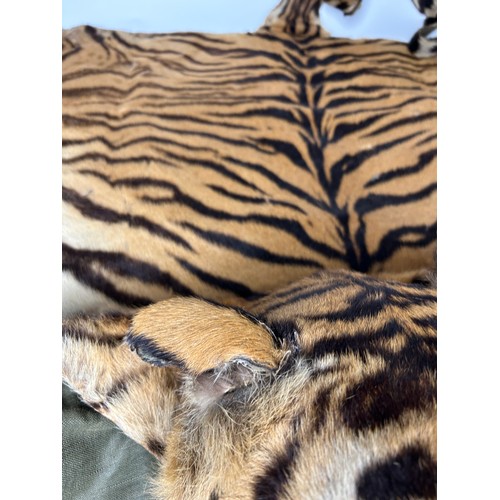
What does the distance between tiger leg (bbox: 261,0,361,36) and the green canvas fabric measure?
22.6 inches

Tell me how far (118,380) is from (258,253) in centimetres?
24

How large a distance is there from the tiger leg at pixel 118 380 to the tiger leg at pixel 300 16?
19.4 inches

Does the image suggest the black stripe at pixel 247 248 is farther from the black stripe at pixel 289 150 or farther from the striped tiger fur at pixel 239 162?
the black stripe at pixel 289 150

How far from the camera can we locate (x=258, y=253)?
644mm

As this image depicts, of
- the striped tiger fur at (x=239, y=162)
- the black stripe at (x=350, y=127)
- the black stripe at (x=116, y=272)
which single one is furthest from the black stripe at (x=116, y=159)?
the black stripe at (x=350, y=127)

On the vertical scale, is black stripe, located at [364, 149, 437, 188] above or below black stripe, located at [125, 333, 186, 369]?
above

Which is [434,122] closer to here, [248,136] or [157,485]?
[248,136]

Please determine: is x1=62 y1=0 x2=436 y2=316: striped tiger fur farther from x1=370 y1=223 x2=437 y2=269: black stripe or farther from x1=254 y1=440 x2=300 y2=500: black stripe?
x1=254 y1=440 x2=300 y2=500: black stripe

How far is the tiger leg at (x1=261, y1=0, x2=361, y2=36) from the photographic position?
2.50 ft

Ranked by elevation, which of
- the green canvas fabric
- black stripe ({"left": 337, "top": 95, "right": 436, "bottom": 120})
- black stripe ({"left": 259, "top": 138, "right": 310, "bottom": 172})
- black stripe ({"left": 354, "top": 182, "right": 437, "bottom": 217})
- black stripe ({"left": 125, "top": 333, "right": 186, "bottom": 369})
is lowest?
the green canvas fabric

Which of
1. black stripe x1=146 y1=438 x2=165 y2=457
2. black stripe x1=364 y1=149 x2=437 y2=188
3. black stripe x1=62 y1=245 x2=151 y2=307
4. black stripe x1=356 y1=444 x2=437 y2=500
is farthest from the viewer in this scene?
black stripe x1=364 y1=149 x2=437 y2=188

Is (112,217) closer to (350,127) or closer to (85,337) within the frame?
(85,337)

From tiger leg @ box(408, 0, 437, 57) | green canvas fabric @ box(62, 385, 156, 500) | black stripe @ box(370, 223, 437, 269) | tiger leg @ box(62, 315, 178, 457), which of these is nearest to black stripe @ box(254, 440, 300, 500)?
tiger leg @ box(62, 315, 178, 457)

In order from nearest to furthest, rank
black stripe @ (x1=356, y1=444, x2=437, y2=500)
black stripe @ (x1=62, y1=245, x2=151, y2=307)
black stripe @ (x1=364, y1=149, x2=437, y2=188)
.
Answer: black stripe @ (x1=356, y1=444, x2=437, y2=500) → black stripe @ (x1=62, y1=245, x2=151, y2=307) → black stripe @ (x1=364, y1=149, x2=437, y2=188)
